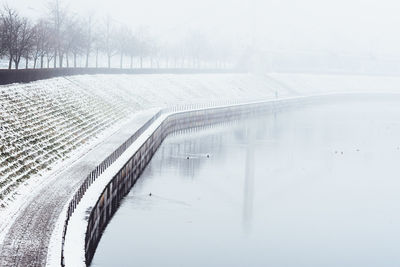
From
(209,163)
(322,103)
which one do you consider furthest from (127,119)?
(322,103)

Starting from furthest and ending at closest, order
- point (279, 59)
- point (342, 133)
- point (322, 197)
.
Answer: point (279, 59)
point (342, 133)
point (322, 197)

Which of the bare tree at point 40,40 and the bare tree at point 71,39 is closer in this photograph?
the bare tree at point 40,40

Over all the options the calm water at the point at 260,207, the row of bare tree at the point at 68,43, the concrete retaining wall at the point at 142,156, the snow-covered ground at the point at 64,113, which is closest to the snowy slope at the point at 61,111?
the snow-covered ground at the point at 64,113

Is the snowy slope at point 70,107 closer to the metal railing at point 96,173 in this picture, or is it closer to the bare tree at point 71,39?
the metal railing at point 96,173

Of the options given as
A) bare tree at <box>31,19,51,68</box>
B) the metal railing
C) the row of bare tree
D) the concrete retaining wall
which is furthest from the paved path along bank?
bare tree at <box>31,19,51,68</box>

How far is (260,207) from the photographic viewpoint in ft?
145

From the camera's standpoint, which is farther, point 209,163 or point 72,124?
point 209,163

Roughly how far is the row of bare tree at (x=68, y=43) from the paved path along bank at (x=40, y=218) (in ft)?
99.1

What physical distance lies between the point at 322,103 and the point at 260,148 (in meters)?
84.6

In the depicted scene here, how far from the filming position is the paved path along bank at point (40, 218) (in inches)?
922

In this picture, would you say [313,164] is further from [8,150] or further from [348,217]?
[8,150]

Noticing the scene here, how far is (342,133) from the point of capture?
9262 cm

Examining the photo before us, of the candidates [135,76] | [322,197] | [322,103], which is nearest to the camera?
[322,197]

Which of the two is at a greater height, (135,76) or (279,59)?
(279,59)
